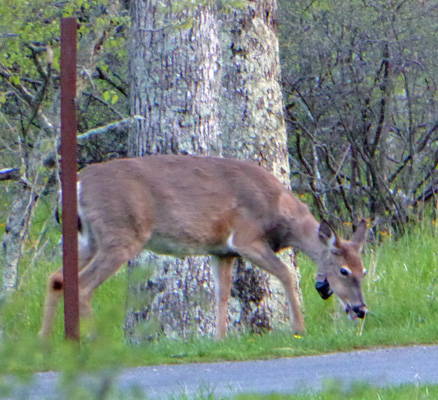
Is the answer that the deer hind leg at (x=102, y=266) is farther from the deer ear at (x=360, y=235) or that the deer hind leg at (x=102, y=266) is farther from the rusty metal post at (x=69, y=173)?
the rusty metal post at (x=69, y=173)

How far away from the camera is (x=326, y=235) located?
8.42 metres

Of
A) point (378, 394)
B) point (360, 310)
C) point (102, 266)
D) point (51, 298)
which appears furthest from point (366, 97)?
point (378, 394)

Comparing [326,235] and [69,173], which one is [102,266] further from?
[69,173]

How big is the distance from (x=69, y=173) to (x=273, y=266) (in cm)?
375

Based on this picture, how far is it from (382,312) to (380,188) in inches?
212

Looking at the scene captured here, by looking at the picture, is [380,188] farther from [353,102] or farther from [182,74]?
[182,74]

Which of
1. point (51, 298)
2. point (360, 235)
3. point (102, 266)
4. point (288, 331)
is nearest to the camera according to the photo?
point (51, 298)

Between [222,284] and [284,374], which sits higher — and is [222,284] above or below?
above

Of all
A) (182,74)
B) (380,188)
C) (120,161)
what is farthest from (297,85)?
(120,161)

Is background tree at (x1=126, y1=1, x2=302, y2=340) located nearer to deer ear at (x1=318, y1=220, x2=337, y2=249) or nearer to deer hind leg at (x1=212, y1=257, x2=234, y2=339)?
deer hind leg at (x1=212, y1=257, x2=234, y2=339)

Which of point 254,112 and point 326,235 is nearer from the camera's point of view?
point 326,235

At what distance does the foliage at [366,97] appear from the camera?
44.4 ft

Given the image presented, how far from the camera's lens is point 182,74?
8.74 m

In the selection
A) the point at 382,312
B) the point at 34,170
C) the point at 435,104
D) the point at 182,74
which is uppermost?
the point at 435,104
